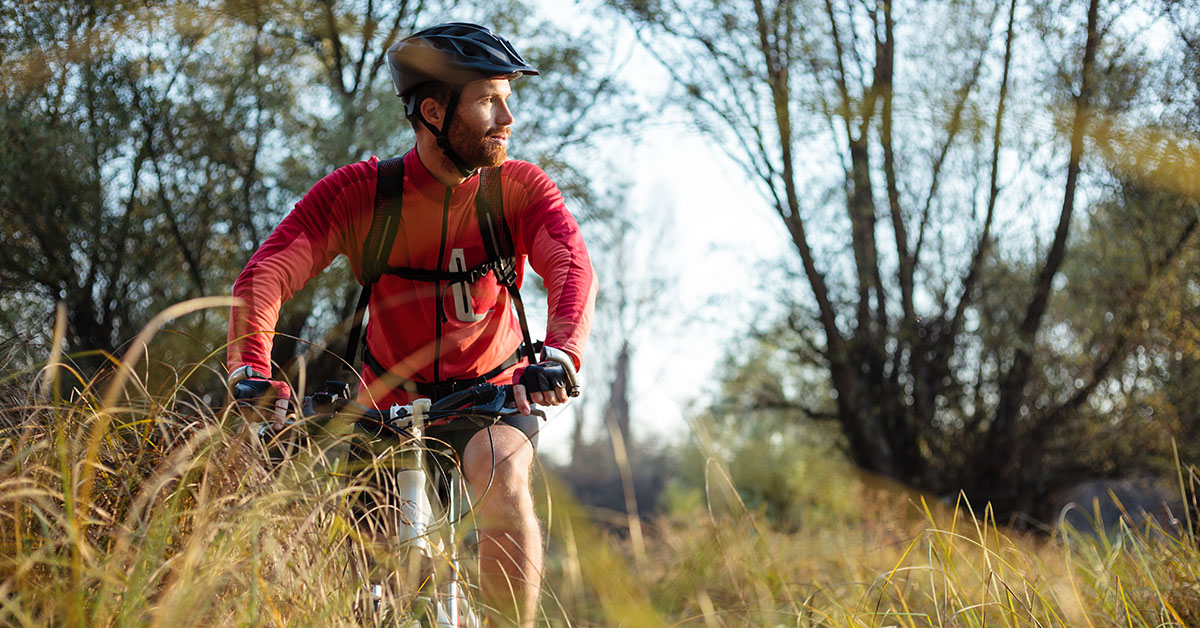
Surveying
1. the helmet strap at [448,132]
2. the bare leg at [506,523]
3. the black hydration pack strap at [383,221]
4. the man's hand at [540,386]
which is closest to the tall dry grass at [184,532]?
the bare leg at [506,523]

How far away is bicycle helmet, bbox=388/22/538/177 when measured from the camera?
2471mm

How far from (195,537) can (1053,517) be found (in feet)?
31.1

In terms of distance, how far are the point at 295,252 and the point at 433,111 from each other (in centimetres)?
55

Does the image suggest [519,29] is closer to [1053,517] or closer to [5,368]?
[5,368]

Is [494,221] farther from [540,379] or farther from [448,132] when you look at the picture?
[540,379]

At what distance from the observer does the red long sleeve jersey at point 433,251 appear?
2506 millimetres

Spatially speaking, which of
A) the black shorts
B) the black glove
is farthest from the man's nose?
the black glove

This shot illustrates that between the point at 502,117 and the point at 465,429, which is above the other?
the point at 502,117

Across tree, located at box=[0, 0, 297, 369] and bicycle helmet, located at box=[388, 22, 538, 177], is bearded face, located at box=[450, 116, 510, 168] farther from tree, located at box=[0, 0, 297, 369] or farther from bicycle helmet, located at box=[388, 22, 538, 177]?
tree, located at box=[0, 0, 297, 369]

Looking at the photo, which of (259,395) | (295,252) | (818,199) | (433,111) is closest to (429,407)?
(259,395)

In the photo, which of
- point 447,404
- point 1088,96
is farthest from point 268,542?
point 1088,96

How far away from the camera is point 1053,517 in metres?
9.16

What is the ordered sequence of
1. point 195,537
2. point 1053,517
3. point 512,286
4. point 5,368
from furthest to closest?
point 1053,517, point 512,286, point 5,368, point 195,537

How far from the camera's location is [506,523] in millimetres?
2172
